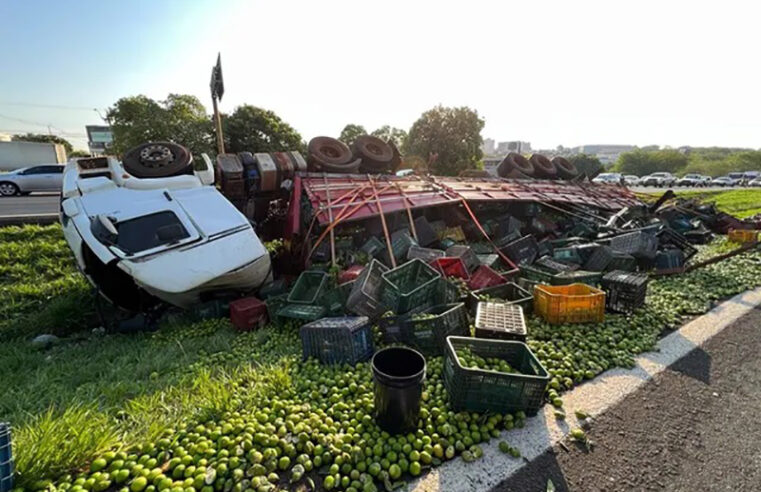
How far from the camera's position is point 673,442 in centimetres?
258

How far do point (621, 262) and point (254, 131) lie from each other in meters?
23.7

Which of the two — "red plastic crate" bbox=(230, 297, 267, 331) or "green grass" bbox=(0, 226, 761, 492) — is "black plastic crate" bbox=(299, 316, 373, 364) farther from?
"red plastic crate" bbox=(230, 297, 267, 331)

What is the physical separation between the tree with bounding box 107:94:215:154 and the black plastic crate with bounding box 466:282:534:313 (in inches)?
914

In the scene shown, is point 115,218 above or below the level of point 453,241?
above

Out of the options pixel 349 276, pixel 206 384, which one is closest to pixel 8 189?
pixel 349 276

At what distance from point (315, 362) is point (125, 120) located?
2867 centimetres

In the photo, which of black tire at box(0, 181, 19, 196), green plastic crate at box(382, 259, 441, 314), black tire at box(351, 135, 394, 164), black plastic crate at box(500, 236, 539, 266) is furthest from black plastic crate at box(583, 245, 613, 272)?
black tire at box(0, 181, 19, 196)

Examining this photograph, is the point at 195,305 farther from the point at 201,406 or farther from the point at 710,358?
the point at 710,358

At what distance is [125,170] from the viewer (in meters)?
6.18

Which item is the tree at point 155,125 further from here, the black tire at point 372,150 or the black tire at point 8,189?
the black tire at point 372,150

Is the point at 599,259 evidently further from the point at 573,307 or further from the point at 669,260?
the point at 573,307

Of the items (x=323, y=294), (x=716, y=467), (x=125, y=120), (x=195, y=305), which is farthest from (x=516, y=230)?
(x=125, y=120)

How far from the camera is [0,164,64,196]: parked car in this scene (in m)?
15.8

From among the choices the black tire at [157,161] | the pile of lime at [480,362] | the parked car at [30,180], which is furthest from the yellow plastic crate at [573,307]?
the parked car at [30,180]
